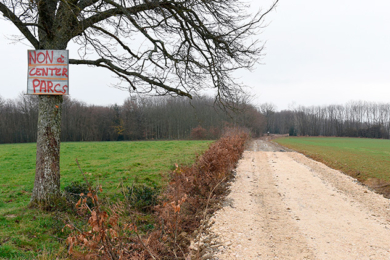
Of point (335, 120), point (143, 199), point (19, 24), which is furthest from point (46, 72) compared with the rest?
point (335, 120)

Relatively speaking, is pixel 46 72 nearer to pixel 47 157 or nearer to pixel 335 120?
pixel 47 157

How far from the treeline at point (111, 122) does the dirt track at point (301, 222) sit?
36.8 m

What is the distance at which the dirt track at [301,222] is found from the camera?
4.03 metres

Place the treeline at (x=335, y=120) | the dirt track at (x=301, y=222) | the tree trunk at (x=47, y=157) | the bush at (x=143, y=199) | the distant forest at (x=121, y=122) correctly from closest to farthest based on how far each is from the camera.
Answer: the dirt track at (x=301, y=222)
the tree trunk at (x=47, y=157)
the bush at (x=143, y=199)
the distant forest at (x=121, y=122)
the treeline at (x=335, y=120)

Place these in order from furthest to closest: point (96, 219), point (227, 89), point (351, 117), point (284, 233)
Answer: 1. point (351, 117)
2. point (227, 89)
3. point (284, 233)
4. point (96, 219)

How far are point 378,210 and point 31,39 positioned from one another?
9948 millimetres

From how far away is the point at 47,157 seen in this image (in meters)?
5.37

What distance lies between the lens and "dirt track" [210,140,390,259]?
403cm

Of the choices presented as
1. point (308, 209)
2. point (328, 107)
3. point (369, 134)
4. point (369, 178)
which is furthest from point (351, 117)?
point (308, 209)

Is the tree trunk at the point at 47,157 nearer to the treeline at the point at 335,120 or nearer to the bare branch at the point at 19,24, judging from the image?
the bare branch at the point at 19,24

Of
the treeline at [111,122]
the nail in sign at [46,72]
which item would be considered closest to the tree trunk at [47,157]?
the nail in sign at [46,72]

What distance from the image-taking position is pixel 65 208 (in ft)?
17.6

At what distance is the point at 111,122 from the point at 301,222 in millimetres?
56557

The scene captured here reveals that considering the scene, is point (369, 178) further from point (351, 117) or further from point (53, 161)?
point (351, 117)
